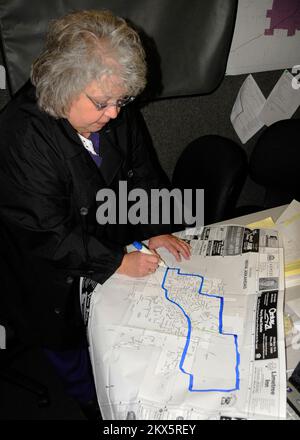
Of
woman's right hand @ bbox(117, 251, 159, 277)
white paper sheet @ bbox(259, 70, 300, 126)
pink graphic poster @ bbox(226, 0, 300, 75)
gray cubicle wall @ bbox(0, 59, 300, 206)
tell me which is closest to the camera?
woman's right hand @ bbox(117, 251, 159, 277)

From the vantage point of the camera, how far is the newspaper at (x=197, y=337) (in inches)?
29.1

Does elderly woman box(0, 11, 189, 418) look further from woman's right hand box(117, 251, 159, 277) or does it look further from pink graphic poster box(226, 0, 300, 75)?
pink graphic poster box(226, 0, 300, 75)

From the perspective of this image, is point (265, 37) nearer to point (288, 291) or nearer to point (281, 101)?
point (281, 101)

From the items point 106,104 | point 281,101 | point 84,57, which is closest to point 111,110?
point 106,104

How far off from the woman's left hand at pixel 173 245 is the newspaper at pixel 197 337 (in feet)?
0.06

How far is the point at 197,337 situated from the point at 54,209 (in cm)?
43

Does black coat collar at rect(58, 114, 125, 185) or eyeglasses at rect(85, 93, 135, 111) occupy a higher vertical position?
eyeglasses at rect(85, 93, 135, 111)

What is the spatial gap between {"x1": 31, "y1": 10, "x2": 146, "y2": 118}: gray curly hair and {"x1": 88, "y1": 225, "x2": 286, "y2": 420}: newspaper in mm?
454

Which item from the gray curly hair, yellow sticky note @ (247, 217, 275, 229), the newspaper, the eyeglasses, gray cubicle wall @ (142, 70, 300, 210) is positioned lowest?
the newspaper

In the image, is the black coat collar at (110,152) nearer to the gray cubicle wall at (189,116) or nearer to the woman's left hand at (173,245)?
the woman's left hand at (173,245)

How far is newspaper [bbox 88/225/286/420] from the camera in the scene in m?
0.74

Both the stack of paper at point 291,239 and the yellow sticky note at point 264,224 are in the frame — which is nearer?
the stack of paper at point 291,239

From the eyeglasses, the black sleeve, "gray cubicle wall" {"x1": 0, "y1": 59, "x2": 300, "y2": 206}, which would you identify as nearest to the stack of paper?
the black sleeve

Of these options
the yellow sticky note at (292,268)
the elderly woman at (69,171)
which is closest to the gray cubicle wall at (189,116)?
the elderly woman at (69,171)
